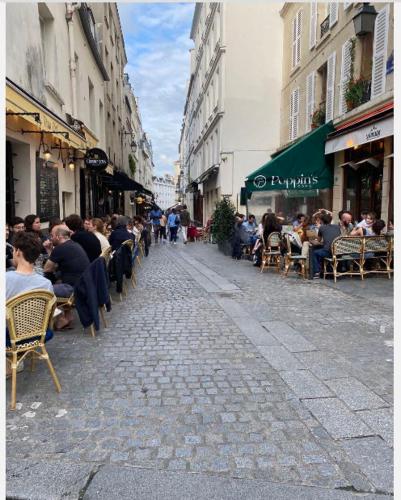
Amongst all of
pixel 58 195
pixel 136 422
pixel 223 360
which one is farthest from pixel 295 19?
pixel 136 422

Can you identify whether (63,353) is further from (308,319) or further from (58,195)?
(58,195)

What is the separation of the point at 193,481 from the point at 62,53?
37.5ft

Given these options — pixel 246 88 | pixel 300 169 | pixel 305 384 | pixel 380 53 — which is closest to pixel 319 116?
pixel 300 169

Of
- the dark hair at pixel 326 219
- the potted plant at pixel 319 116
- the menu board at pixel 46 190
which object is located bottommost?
the dark hair at pixel 326 219

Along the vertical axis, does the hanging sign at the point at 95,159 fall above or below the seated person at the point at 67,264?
Result: above

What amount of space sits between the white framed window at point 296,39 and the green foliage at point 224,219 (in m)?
7.46

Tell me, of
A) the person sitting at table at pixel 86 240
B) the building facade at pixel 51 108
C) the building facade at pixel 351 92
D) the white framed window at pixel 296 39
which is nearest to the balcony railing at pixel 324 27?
the building facade at pixel 351 92

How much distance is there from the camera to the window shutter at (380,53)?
9492 millimetres

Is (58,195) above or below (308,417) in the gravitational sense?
above

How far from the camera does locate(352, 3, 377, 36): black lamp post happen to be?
1011 cm

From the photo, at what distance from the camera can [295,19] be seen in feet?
53.5

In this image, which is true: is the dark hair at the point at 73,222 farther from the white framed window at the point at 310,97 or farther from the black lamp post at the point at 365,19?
the white framed window at the point at 310,97

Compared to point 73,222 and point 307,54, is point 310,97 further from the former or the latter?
point 73,222

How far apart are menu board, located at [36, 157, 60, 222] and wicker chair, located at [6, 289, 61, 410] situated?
5592 millimetres
